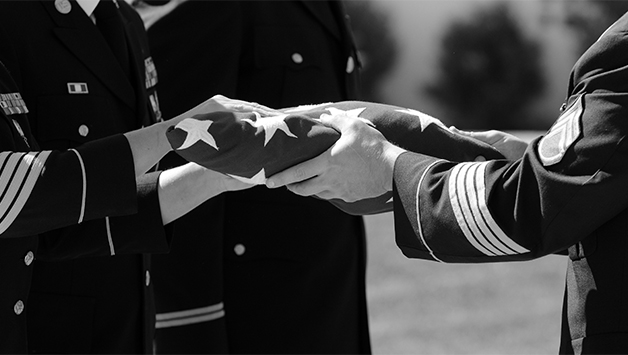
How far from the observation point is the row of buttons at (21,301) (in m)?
1.88

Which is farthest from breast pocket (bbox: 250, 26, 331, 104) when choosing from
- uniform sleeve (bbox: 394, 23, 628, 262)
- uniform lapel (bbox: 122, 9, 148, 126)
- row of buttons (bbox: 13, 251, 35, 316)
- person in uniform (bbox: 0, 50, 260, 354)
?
uniform sleeve (bbox: 394, 23, 628, 262)

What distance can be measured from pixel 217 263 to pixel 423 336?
2.51 metres

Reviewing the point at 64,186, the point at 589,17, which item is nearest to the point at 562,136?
the point at 64,186

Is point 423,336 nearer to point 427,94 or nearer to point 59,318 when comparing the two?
point 59,318

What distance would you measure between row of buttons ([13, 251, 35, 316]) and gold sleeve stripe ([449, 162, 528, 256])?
863 millimetres

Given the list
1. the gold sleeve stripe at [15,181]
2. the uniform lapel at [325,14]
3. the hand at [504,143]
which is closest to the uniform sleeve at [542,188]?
the hand at [504,143]

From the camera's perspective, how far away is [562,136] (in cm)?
150

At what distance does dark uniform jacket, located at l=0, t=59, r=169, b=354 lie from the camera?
1.77 m

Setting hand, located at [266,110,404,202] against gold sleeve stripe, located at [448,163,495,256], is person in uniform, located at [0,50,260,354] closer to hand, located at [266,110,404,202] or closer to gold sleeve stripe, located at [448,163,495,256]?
hand, located at [266,110,404,202]

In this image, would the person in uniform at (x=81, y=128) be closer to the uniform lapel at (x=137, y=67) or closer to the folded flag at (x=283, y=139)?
the uniform lapel at (x=137, y=67)

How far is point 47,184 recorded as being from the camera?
5.86 feet

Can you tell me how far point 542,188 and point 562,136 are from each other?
87 mm

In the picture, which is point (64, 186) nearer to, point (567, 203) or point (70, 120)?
point (70, 120)

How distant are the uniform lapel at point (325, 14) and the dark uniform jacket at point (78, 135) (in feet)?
2.28
